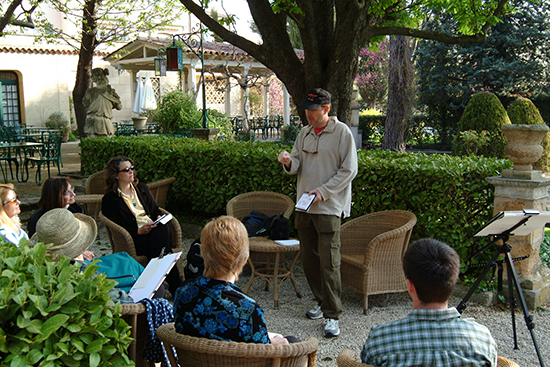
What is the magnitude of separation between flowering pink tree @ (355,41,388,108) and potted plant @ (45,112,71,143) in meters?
20.1

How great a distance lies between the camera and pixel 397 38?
12.9 meters

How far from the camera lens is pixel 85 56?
11.7m

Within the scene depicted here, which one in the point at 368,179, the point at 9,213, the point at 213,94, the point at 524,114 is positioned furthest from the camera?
the point at 213,94

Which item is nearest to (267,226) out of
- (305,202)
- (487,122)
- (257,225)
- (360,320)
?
(257,225)

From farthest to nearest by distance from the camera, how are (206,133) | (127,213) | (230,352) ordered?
(206,133) < (127,213) < (230,352)

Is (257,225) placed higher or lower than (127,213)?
lower

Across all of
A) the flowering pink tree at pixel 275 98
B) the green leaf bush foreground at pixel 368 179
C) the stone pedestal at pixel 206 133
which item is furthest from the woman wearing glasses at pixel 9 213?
the flowering pink tree at pixel 275 98

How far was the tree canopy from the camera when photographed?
564 centimetres

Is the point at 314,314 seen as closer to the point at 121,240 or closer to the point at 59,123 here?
the point at 121,240

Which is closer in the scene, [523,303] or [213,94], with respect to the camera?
[523,303]

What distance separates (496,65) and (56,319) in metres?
19.2

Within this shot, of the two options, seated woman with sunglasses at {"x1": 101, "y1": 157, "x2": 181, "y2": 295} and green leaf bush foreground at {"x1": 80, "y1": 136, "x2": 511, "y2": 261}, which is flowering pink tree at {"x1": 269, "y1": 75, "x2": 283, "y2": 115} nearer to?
green leaf bush foreground at {"x1": 80, "y1": 136, "x2": 511, "y2": 261}

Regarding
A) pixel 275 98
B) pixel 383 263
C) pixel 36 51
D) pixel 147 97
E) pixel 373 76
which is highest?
pixel 373 76

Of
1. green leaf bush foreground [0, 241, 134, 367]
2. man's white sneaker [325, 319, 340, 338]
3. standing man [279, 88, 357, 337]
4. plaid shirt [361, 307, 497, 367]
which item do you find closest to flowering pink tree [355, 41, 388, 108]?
standing man [279, 88, 357, 337]
